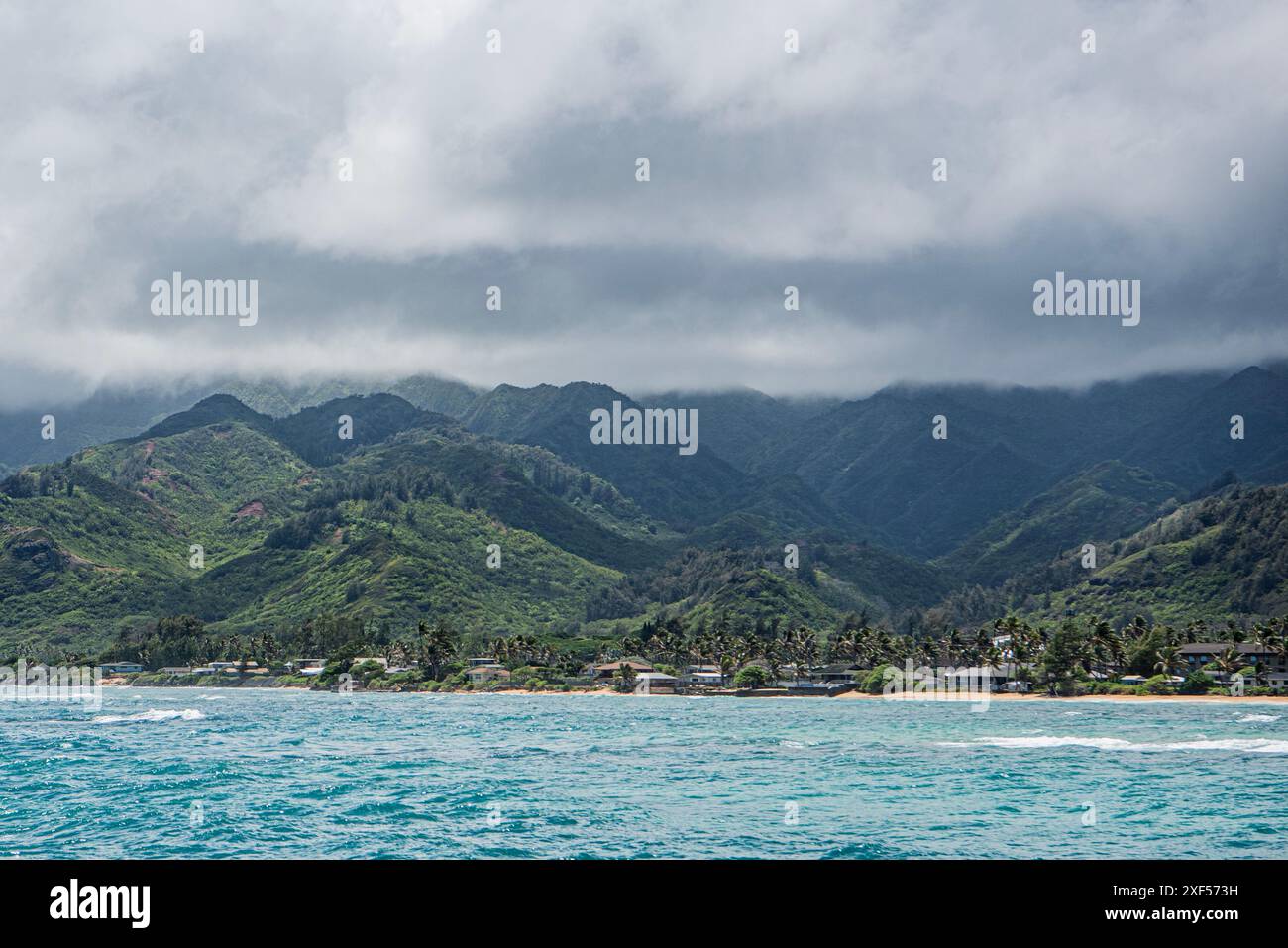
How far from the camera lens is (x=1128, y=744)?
82.2 meters

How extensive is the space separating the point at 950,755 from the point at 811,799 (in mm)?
25208

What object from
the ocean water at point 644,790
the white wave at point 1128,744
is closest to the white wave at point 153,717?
the ocean water at point 644,790

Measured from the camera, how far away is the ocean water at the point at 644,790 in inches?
1590

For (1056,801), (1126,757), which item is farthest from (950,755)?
(1056,801)

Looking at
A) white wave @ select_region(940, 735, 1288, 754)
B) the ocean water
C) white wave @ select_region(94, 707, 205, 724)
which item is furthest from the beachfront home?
white wave @ select_region(94, 707, 205, 724)

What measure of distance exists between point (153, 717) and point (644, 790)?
7862 centimetres

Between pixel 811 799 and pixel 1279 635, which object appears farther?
pixel 1279 635

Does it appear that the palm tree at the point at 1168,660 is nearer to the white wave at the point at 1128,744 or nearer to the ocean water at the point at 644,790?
the ocean water at the point at 644,790

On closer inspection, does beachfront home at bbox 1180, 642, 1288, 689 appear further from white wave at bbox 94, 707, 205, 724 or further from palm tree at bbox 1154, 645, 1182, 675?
white wave at bbox 94, 707, 205, 724

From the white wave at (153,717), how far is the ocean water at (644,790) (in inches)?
177

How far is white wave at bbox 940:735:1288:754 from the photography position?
7844 centimetres

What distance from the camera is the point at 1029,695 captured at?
174 m
